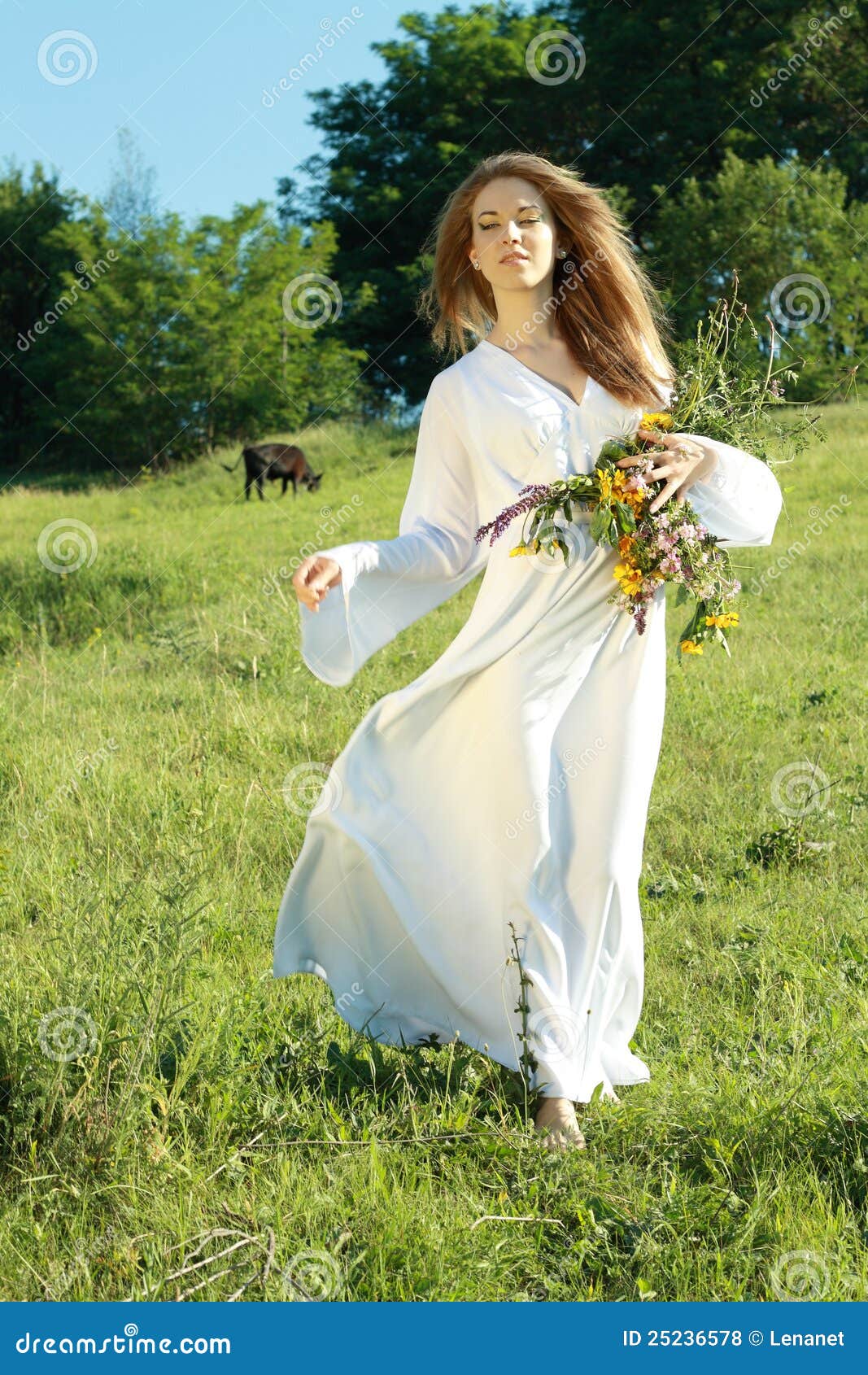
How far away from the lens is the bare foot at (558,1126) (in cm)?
315

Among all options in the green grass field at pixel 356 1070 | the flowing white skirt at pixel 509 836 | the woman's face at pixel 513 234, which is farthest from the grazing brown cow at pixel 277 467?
the flowing white skirt at pixel 509 836

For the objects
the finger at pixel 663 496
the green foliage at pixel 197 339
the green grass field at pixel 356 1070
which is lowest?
the green foliage at pixel 197 339

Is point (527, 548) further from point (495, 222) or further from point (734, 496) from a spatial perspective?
point (495, 222)

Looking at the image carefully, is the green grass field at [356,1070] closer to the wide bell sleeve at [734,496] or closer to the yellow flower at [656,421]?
the wide bell sleeve at [734,496]

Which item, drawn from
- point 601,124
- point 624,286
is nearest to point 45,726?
point 624,286

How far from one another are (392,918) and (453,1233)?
0.99 meters

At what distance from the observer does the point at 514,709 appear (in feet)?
11.0

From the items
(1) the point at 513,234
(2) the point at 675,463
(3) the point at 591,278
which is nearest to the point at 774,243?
(3) the point at 591,278

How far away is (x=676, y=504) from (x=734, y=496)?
25 centimetres

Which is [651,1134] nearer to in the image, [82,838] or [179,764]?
[82,838]

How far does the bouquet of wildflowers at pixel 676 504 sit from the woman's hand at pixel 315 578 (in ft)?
1.26

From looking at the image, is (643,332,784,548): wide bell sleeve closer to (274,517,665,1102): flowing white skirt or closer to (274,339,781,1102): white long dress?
(274,339,781,1102): white long dress

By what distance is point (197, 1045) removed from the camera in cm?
313

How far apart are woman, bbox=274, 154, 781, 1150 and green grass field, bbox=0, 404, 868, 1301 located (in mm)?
198
